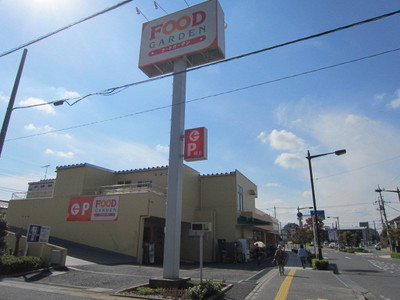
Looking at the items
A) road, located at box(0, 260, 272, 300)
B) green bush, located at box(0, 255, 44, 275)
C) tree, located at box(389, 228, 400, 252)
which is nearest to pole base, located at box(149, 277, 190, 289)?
road, located at box(0, 260, 272, 300)

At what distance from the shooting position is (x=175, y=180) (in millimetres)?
11711

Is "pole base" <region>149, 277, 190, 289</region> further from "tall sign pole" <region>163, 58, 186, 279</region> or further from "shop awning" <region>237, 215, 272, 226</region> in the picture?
"shop awning" <region>237, 215, 272, 226</region>

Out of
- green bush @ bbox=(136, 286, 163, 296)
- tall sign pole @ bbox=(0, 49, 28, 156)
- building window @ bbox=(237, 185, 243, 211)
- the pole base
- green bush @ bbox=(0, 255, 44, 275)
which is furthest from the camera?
building window @ bbox=(237, 185, 243, 211)

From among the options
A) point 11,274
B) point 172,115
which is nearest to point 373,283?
point 172,115

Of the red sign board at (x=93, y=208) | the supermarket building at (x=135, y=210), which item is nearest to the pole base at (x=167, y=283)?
the supermarket building at (x=135, y=210)

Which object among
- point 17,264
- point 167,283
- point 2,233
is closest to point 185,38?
point 167,283

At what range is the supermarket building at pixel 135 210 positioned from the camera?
21188mm

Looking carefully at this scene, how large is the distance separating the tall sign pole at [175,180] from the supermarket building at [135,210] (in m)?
8.66

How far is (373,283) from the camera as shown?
1377 centimetres

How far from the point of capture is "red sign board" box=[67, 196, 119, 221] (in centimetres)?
2191

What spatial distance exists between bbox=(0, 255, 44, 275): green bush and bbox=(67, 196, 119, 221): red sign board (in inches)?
295

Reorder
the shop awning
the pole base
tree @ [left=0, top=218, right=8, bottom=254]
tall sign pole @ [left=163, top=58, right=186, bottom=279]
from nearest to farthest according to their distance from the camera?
the pole base < tall sign pole @ [left=163, top=58, right=186, bottom=279] < tree @ [left=0, top=218, right=8, bottom=254] < the shop awning

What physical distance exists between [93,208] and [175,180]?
13.3 metres

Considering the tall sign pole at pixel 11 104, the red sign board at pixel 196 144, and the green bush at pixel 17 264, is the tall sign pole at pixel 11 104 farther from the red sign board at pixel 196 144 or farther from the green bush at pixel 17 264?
the red sign board at pixel 196 144
